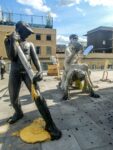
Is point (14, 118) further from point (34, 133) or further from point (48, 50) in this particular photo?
point (48, 50)

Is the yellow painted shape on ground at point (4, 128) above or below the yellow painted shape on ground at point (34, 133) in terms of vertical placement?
below

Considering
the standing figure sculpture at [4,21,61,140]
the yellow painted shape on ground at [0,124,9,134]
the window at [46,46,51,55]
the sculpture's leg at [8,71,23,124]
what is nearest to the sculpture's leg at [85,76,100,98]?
the standing figure sculpture at [4,21,61,140]

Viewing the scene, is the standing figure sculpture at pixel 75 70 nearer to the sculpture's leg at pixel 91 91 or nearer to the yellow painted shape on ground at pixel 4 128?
the sculpture's leg at pixel 91 91

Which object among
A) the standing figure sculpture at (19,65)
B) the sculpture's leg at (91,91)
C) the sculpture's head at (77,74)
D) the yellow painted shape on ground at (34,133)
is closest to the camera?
the yellow painted shape on ground at (34,133)

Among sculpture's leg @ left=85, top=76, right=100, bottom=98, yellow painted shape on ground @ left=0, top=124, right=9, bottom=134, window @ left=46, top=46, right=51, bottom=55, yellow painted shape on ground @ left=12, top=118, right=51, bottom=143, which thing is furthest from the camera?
window @ left=46, top=46, right=51, bottom=55

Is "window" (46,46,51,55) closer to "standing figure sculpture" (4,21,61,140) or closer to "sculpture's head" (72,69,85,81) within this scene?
"sculpture's head" (72,69,85,81)

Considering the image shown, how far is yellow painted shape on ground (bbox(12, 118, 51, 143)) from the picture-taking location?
13.2ft

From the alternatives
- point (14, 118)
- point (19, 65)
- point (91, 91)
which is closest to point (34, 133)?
point (14, 118)

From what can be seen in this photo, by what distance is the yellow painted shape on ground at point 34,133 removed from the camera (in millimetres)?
4012

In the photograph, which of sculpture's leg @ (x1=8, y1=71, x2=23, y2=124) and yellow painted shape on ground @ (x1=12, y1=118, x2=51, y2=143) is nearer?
yellow painted shape on ground @ (x1=12, y1=118, x2=51, y2=143)

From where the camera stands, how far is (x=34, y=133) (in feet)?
14.0

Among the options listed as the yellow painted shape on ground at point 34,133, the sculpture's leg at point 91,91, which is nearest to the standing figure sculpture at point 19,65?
the yellow painted shape on ground at point 34,133

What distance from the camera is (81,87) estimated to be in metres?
8.75

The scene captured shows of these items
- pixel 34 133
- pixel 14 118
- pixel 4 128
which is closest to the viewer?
pixel 34 133
